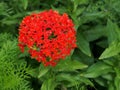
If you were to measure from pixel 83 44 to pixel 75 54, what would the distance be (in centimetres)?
17

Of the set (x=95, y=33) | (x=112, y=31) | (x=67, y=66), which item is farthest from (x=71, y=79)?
(x=95, y=33)

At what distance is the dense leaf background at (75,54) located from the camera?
3.36 metres

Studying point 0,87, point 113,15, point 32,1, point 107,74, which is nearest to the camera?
point 0,87

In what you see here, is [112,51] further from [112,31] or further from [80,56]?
[80,56]

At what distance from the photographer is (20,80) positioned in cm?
336

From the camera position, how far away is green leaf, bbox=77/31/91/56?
12.0 feet

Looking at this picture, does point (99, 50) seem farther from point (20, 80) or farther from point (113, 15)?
point (20, 80)

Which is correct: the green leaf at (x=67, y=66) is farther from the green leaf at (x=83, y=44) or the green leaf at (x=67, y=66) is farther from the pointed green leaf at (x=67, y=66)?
the green leaf at (x=83, y=44)

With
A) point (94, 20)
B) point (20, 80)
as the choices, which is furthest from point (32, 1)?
point (20, 80)

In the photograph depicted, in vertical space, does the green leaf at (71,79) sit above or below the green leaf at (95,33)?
below

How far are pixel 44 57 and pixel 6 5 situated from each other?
131 cm

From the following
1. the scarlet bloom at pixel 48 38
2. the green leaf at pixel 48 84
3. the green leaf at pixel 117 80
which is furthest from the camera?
the green leaf at pixel 117 80

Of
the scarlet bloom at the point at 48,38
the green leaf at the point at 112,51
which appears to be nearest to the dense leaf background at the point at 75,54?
the green leaf at the point at 112,51

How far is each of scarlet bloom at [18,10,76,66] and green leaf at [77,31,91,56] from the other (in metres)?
0.47
